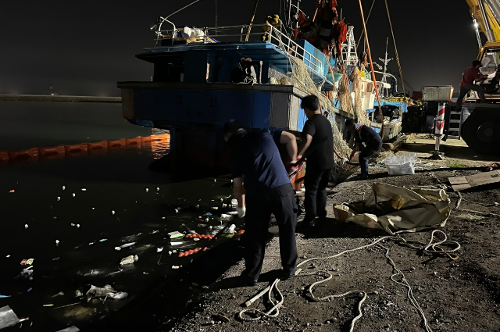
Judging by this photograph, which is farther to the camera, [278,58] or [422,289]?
[278,58]

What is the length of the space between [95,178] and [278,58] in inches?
229

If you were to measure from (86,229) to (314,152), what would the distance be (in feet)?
12.8

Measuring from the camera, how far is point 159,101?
817 cm

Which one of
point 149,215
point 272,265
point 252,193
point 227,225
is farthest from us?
point 149,215

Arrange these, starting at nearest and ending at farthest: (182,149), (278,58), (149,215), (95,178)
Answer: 1. (149,215)
2. (278,58)
3. (95,178)
4. (182,149)

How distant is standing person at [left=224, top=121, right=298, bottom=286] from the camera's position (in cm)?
291

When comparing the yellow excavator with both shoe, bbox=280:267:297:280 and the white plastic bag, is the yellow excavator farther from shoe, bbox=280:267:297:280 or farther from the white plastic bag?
shoe, bbox=280:267:297:280

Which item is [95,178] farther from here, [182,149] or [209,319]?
[209,319]

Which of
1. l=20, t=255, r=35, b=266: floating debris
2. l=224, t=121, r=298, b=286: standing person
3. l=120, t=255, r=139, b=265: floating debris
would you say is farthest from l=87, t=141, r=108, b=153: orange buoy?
l=224, t=121, r=298, b=286: standing person

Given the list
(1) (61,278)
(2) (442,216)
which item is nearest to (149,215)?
(1) (61,278)

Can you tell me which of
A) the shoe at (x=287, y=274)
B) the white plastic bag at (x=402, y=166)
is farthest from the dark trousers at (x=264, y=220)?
the white plastic bag at (x=402, y=166)

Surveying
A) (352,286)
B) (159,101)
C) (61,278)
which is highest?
(159,101)

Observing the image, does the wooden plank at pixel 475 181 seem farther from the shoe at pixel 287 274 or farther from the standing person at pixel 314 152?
the shoe at pixel 287 274

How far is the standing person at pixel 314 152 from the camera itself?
171 inches
